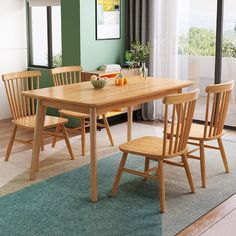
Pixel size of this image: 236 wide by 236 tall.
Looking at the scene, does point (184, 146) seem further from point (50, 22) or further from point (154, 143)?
point (50, 22)

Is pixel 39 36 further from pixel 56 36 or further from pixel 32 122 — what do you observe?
pixel 32 122

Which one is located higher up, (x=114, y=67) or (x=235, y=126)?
(x=114, y=67)

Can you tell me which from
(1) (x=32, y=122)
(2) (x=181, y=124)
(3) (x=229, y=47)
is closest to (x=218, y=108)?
(2) (x=181, y=124)

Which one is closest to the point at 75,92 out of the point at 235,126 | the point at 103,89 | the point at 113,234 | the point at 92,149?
the point at 103,89

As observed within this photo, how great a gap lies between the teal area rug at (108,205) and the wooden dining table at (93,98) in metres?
0.22

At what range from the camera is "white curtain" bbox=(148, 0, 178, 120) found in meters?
5.96

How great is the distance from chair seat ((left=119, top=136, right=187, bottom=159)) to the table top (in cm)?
36

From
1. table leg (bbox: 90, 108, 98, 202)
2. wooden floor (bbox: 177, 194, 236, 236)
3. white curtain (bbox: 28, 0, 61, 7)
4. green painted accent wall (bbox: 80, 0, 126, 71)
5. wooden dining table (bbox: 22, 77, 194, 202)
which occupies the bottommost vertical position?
wooden floor (bbox: 177, 194, 236, 236)

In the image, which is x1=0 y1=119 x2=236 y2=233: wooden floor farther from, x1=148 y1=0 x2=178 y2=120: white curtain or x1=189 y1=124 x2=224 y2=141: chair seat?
x1=148 y1=0 x2=178 y2=120: white curtain

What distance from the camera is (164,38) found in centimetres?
608

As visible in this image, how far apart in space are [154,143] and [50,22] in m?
3.35

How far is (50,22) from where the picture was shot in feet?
20.8

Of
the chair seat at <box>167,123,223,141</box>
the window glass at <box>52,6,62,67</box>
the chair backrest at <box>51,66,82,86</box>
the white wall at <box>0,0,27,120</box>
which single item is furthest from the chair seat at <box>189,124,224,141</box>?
the white wall at <box>0,0,27,120</box>

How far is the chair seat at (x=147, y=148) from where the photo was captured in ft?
11.1
